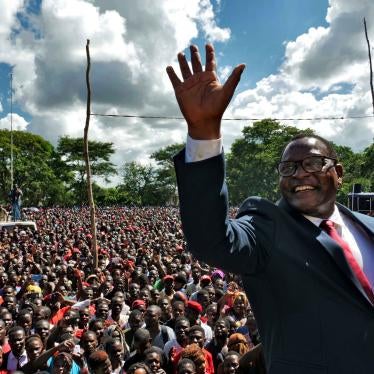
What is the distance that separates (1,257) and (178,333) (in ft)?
26.1

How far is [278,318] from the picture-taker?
1.25 metres

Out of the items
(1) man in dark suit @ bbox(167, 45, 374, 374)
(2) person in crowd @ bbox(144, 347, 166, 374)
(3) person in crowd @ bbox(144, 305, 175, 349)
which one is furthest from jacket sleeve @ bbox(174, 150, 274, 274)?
(3) person in crowd @ bbox(144, 305, 175, 349)

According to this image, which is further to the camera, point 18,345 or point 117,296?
point 117,296

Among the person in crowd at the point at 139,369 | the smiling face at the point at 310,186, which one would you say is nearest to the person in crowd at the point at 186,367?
the person in crowd at the point at 139,369

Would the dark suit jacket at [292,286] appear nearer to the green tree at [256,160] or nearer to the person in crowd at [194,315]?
the person in crowd at [194,315]

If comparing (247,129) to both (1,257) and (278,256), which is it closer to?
(1,257)

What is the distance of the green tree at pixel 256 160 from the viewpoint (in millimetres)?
38031

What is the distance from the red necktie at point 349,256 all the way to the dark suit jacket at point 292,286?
0.10 feet

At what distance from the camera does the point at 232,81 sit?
1.10m

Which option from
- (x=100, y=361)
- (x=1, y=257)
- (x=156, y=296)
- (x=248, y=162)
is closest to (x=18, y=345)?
(x=100, y=361)

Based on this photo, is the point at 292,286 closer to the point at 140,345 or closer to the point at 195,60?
the point at 195,60

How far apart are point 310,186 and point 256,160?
125 feet

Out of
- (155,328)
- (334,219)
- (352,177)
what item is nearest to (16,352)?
(155,328)

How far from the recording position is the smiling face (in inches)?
53.5
